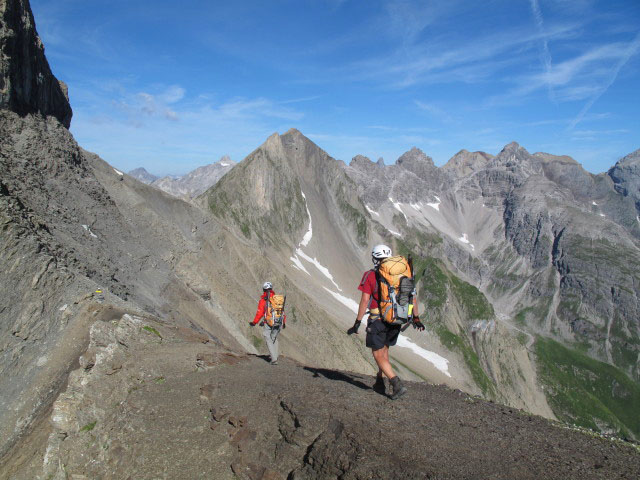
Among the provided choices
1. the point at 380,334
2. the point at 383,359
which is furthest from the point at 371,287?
the point at 383,359

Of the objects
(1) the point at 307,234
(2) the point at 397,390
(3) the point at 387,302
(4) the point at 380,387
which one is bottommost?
(4) the point at 380,387

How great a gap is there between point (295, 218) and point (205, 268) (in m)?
A: 64.4

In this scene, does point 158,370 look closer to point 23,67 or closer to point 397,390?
point 397,390

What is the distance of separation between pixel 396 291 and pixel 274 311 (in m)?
7.50

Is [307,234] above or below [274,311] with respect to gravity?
above

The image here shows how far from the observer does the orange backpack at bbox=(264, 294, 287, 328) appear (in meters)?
15.6

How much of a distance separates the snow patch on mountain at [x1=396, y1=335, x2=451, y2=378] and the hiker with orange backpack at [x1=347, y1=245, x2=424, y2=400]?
294ft

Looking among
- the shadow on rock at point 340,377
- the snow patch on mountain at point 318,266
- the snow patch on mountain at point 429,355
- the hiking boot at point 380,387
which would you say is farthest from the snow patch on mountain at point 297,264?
the hiking boot at point 380,387

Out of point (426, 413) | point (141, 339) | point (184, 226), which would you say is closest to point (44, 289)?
point (141, 339)

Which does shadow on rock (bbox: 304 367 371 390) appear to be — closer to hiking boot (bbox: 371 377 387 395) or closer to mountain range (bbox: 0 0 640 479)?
mountain range (bbox: 0 0 640 479)

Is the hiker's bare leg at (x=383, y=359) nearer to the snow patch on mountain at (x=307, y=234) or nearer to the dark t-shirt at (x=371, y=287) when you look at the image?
the dark t-shirt at (x=371, y=287)

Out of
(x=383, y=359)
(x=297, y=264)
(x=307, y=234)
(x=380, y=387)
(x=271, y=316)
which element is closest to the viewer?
(x=383, y=359)

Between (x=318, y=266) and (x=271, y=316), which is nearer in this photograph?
(x=271, y=316)

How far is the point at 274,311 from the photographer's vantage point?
51.4 feet
